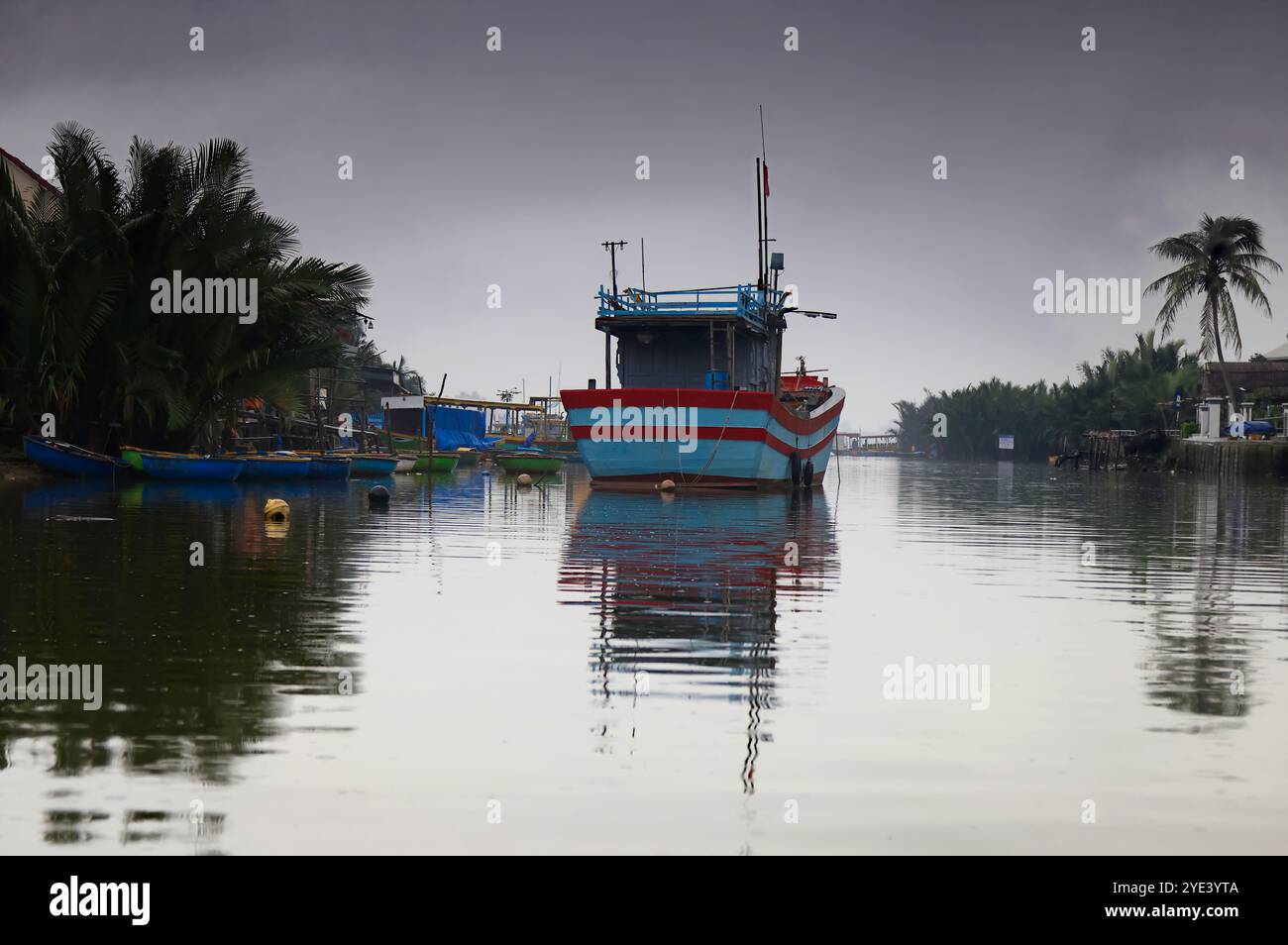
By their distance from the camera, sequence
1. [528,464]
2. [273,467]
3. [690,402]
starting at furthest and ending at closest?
[528,464], [273,467], [690,402]

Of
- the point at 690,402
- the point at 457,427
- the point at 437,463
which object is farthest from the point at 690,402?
the point at 457,427

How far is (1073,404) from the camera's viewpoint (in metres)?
107

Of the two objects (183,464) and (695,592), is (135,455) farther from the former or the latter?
(695,592)

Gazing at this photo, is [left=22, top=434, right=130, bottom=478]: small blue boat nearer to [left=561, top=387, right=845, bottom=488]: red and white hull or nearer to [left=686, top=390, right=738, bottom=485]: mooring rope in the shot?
[left=561, top=387, right=845, bottom=488]: red and white hull

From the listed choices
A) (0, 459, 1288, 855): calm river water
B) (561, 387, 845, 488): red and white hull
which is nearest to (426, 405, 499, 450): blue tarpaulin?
(561, 387, 845, 488): red and white hull

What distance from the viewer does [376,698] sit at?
26.4 feet

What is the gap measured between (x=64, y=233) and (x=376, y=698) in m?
36.4

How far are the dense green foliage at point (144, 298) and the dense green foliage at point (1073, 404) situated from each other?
30001mm

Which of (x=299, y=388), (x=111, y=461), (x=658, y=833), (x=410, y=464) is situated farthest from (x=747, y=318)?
(x=658, y=833)

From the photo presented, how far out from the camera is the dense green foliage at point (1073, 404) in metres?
92.6

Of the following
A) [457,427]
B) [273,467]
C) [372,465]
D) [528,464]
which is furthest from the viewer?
[457,427]

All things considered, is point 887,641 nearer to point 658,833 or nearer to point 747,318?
point 658,833

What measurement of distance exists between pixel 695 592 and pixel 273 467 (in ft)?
102
